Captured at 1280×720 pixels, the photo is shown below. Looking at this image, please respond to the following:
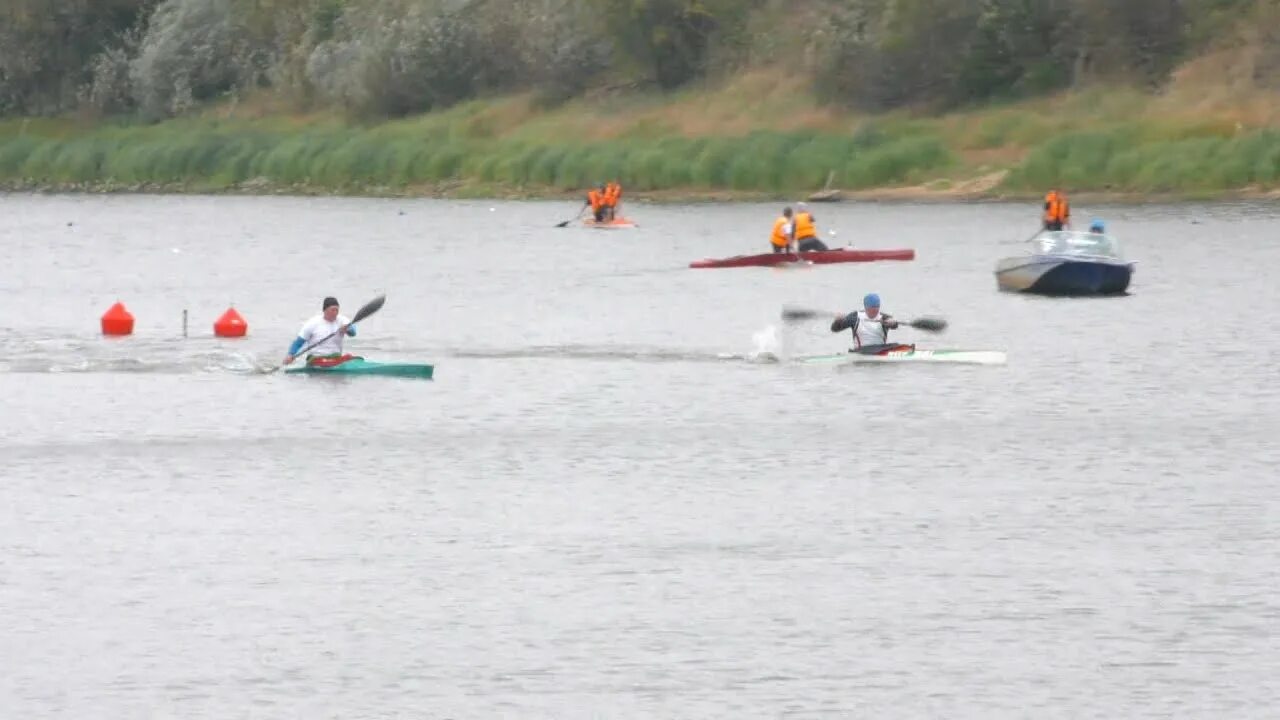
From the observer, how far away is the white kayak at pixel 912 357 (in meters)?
45.8

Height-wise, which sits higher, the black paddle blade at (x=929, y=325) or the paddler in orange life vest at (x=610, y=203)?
the paddler in orange life vest at (x=610, y=203)

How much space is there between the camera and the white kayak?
150ft

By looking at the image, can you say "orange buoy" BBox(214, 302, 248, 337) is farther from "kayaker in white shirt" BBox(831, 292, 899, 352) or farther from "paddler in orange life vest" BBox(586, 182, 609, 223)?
"paddler in orange life vest" BBox(586, 182, 609, 223)

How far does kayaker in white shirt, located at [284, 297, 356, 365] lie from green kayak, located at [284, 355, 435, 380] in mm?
186

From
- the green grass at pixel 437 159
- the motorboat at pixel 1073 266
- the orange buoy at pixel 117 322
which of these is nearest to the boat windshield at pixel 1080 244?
the motorboat at pixel 1073 266

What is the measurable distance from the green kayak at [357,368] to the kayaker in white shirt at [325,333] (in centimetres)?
19

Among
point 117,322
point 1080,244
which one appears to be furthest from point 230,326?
point 1080,244

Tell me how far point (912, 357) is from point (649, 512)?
13010 millimetres

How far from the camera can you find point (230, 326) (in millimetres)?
53656

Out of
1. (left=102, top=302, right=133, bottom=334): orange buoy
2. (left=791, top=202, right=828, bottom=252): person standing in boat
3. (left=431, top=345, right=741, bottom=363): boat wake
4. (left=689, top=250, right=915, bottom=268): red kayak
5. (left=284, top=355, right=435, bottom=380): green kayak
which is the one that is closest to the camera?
(left=284, top=355, right=435, bottom=380): green kayak

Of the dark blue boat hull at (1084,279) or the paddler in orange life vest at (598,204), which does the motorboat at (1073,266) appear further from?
the paddler in orange life vest at (598,204)

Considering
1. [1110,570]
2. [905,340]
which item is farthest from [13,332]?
[1110,570]

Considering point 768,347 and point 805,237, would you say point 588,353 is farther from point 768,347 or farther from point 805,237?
point 805,237

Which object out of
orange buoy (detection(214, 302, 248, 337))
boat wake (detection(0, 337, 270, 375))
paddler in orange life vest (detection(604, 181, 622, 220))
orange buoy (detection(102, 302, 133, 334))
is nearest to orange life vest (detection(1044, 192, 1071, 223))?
paddler in orange life vest (detection(604, 181, 622, 220))
